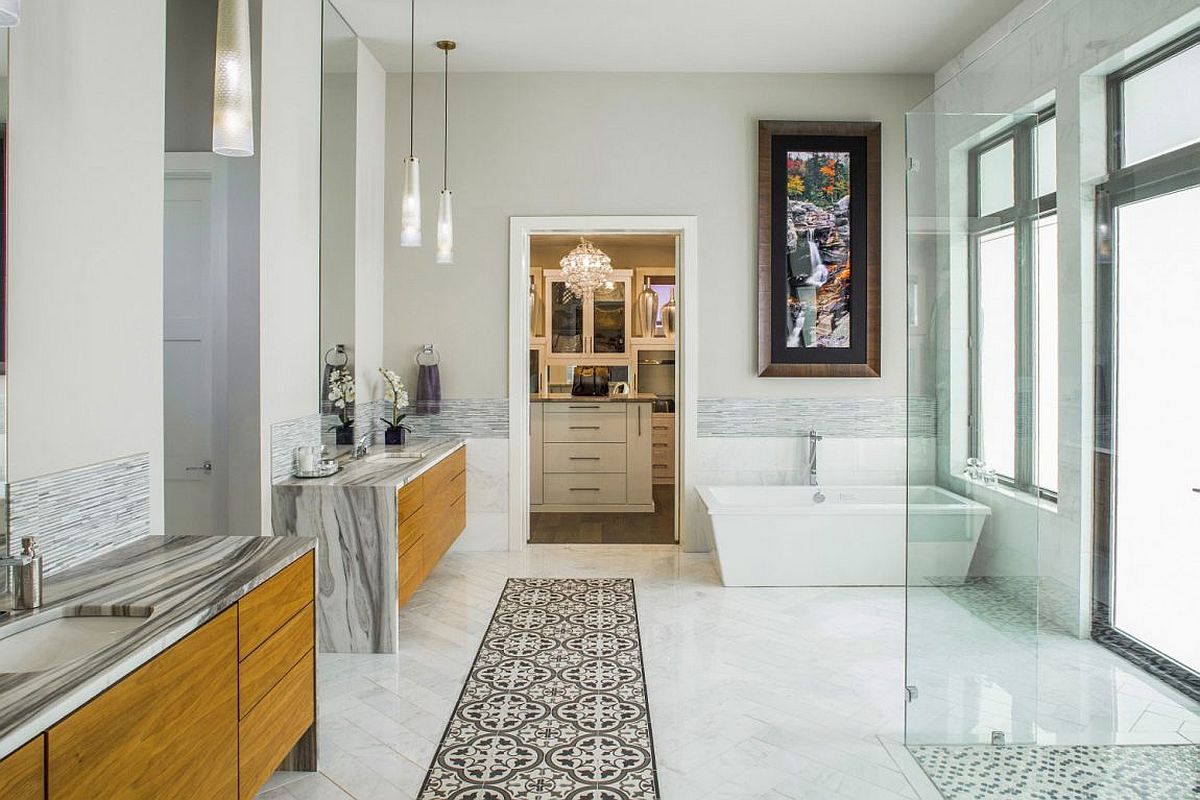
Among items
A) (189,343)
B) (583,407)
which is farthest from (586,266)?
(189,343)

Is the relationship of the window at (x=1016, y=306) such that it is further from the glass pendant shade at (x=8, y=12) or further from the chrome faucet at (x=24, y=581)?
the chrome faucet at (x=24, y=581)

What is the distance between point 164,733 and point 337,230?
10.2 feet

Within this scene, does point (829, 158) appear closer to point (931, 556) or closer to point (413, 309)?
point (413, 309)

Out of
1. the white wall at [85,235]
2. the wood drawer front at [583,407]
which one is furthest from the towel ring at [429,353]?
the white wall at [85,235]

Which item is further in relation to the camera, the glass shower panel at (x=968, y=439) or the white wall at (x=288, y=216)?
the white wall at (x=288, y=216)

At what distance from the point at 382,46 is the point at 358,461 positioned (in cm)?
249

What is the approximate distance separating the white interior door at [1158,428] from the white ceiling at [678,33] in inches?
119

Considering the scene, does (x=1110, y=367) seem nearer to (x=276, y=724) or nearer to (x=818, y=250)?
(x=276, y=724)

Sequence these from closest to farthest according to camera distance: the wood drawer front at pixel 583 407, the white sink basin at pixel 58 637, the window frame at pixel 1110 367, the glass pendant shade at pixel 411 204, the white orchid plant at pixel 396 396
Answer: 1. the white sink basin at pixel 58 637
2. the window frame at pixel 1110 367
3. the glass pendant shade at pixel 411 204
4. the white orchid plant at pixel 396 396
5. the wood drawer front at pixel 583 407

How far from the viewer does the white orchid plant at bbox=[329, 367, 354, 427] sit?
3.97 meters

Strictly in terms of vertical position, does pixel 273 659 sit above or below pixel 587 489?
above

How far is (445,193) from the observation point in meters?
4.11

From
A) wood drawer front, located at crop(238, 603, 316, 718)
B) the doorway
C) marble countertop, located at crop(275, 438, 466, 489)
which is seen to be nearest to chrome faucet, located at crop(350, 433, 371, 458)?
marble countertop, located at crop(275, 438, 466, 489)

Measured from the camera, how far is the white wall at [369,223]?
448 centimetres
